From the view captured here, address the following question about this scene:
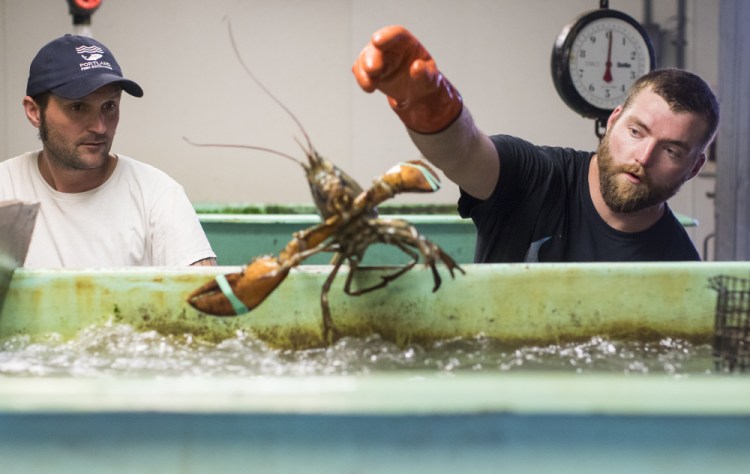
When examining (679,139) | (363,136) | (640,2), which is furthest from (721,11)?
(679,139)

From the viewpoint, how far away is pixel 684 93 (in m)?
1.81

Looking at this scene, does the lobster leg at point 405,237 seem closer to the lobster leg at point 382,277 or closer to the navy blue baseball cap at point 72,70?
the lobster leg at point 382,277

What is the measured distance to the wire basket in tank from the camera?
140 centimetres

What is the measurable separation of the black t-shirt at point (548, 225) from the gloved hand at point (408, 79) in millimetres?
307

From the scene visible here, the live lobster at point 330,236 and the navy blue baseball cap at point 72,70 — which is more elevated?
the navy blue baseball cap at point 72,70

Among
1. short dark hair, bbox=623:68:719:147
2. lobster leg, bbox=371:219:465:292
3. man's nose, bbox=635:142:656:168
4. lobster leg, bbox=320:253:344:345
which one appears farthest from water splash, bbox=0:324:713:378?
short dark hair, bbox=623:68:719:147

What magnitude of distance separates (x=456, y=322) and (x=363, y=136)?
3601 mm

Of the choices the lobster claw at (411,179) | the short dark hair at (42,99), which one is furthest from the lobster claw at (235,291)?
the short dark hair at (42,99)

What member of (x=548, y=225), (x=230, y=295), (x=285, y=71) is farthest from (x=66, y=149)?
(x=285, y=71)

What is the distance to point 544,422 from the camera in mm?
910

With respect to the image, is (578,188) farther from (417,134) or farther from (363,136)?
(363,136)

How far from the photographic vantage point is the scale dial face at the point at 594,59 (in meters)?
2.88

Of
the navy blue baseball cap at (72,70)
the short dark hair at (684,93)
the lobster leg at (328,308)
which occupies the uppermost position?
the navy blue baseball cap at (72,70)

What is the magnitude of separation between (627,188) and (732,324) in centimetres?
39
